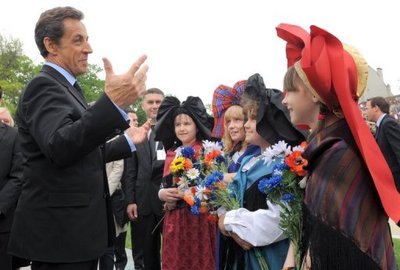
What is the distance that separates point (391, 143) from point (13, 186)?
5.86 metres

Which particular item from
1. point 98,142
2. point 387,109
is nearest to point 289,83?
point 98,142

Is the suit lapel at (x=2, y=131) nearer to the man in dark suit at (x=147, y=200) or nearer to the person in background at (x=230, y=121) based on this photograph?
the man in dark suit at (x=147, y=200)

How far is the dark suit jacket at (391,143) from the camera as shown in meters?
A: 7.34

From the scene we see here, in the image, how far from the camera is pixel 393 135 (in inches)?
291

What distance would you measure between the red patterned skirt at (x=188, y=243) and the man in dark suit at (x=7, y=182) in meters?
1.51

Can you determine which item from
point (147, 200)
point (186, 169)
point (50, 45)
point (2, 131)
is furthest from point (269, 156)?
point (147, 200)

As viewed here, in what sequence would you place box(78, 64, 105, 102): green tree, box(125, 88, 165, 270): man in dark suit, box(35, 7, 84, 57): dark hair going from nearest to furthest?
1. box(35, 7, 84, 57): dark hair
2. box(125, 88, 165, 270): man in dark suit
3. box(78, 64, 105, 102): green tree

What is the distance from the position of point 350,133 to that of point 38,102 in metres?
1.67

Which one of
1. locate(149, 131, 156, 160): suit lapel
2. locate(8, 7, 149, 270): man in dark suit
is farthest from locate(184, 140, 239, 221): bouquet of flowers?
locate(149, 131, 156, 160): suit lapel

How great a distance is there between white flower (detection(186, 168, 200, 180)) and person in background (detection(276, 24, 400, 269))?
1747 mm

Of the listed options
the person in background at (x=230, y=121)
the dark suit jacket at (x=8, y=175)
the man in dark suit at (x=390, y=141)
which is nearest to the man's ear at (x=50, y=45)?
the person in background at (x=230, y=121)

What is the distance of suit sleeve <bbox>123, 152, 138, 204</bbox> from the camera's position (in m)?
6.09

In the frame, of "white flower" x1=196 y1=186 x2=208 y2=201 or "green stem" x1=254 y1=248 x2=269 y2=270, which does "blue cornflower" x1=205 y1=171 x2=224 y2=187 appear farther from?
"green stem" x1=254 y1=248 x2=269 y2=270

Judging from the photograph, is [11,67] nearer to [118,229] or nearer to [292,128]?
[118,229]
